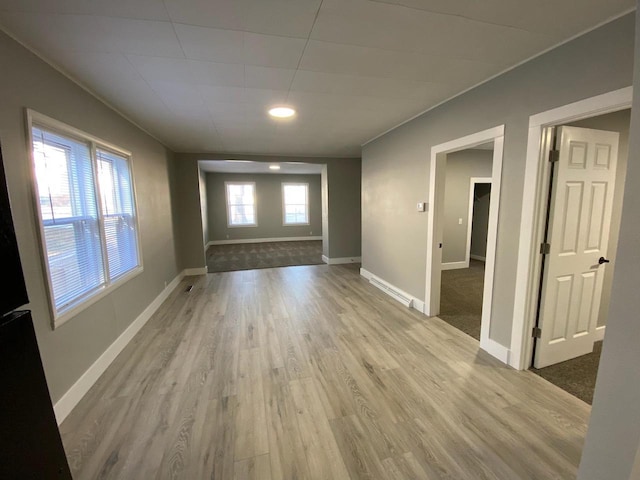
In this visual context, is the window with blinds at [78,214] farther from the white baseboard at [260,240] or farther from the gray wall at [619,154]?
the white baseboard at [260,240]

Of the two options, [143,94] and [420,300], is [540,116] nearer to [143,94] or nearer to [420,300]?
[420,300]

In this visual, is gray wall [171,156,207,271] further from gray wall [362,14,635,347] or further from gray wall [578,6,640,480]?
gray wall [578,6,640,480]

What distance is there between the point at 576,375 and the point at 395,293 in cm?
213

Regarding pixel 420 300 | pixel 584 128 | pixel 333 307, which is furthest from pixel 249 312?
pixel 584 128

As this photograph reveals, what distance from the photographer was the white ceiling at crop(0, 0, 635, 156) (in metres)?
1.46

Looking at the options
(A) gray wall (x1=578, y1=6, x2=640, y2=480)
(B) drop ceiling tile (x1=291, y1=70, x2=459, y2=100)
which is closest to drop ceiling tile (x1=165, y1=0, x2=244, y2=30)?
(B) drop ceiling tile (x1=291, y1=70, x2=459, y2=100)

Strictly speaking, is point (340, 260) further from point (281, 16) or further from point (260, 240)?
point (281, 16)

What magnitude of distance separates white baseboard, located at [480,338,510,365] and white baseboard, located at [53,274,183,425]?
3337 millimetres

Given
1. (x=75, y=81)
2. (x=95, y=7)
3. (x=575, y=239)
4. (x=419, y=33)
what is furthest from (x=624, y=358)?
(x=75, y=81)

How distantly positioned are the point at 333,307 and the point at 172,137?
363cm

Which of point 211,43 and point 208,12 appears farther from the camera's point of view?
point 211,43

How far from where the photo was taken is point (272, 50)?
1.85 metres

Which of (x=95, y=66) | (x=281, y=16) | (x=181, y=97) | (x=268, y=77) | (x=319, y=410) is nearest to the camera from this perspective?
(x=281, y=16)

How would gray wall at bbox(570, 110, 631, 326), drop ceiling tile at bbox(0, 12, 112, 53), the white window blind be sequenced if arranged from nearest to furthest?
drop ceiling tile at bbox(0, 12, 112, 53) → gray wall at bbox(570, 110, 631, 326) → the white window blind
